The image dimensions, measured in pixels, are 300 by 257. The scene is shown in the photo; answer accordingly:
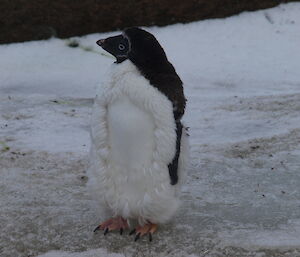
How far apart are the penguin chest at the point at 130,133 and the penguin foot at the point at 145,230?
0.35 m

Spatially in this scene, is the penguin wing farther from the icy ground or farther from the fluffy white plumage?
the icy ground

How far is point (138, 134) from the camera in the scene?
119 inches

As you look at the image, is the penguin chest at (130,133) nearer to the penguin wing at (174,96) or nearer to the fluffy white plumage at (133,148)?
the fluffy white plumage at (133,148)

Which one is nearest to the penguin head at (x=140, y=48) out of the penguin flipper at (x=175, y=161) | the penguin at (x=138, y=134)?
the penguin at (x=138, y=134)

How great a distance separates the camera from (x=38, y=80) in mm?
6613

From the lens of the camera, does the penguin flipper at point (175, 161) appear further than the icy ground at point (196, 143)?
No

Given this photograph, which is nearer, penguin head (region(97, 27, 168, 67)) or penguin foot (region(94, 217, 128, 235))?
penguin head (region(97, 27, 168, 67))

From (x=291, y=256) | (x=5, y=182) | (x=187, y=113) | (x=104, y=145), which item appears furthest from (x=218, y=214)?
(x=187, y=113)

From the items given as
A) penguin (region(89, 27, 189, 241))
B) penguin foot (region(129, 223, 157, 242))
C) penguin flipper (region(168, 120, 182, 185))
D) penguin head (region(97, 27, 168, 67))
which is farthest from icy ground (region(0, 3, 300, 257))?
penguin head (region(97, 27, 168, 67))

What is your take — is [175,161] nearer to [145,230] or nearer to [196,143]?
[145,230]

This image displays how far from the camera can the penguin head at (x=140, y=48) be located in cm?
300

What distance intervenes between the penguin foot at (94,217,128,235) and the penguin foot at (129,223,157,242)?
0.19 feet

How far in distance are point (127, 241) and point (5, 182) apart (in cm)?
121

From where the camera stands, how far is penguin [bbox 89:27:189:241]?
3.00 meters
